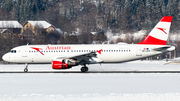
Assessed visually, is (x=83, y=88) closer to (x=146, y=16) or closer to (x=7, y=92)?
(x=7, y=92)

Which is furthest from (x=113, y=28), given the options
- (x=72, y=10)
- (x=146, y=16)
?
(x=72, y=10)

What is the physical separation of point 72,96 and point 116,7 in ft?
450

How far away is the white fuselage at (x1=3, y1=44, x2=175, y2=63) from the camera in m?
35.3

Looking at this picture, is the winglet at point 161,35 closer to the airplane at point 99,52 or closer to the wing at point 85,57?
the airplane at point 99,52

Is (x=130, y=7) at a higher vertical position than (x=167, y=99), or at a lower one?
higher

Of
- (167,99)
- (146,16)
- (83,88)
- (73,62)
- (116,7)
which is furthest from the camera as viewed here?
(116,7)

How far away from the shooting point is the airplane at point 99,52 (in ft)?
115

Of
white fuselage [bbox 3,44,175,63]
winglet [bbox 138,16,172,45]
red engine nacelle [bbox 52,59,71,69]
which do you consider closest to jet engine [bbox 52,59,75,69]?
red engine nacelle [bbox 52,59,71,69]

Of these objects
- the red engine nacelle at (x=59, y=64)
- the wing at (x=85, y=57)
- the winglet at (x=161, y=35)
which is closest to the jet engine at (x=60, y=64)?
the red engine nacelle at (x=59, y=64)

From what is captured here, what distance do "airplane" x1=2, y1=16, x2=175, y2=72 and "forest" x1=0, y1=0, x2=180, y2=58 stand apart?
79785mm

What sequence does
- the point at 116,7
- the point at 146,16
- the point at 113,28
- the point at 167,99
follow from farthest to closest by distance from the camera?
the point at 116,7 → the point at 146,16 → the point at 113,28 → the point at 167,99

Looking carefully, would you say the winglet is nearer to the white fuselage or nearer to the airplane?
the airplane

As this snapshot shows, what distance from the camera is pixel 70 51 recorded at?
35.8 m

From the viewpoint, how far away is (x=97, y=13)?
14988 cm
